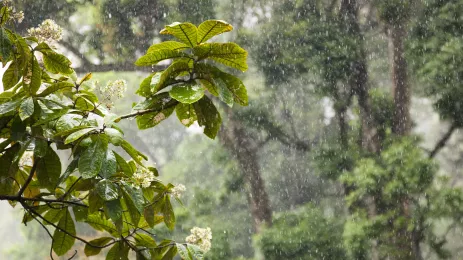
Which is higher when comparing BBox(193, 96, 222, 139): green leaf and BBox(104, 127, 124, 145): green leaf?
BBox(193, 96, 222, 139): green leaf

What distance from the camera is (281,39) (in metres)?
5.57

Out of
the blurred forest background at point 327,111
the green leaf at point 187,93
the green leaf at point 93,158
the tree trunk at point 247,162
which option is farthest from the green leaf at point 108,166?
the tree trunk at point 247,162

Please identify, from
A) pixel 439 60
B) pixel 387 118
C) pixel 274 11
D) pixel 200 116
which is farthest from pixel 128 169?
pixel 274 11

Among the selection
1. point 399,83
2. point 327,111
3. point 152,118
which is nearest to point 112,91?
point 152,118

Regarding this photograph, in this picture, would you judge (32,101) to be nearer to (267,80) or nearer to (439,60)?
(439,60)

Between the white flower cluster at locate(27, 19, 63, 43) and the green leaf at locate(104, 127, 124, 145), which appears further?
the white flower cluster at locate(27, 19, 63, 43)

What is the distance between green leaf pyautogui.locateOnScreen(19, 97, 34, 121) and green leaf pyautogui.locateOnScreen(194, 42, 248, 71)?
0.23 metres

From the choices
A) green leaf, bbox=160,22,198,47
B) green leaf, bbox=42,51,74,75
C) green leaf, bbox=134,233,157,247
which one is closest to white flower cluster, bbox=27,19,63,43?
green leaf, bbox=42,51,74,75

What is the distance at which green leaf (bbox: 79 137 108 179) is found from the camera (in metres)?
0.73

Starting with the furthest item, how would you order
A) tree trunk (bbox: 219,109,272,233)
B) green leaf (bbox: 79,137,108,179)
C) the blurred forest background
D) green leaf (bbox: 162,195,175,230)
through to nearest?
tree trunk (bbox: 219,109,272,233), the blurred forest background, green leaf (bbox: 162,195,175,230), green leaf (bbox: 79,137,108,179)

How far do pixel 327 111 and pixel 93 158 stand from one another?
6.22 meters

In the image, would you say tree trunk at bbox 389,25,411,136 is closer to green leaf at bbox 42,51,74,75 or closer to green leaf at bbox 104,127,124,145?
green leaf at bbox 42,51,74,75

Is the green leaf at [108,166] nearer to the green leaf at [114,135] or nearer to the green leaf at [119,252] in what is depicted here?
the green leaf at [114,135]

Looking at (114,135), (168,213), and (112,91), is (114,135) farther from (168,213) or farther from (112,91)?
(168,213)
